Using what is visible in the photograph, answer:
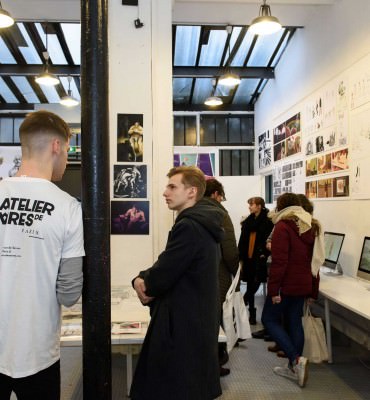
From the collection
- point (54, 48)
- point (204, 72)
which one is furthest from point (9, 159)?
point (204, 72)

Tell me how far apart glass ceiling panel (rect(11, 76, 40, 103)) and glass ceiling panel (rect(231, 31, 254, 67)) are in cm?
455

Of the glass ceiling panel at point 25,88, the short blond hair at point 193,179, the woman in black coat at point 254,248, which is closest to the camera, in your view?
the short blond hair at point 193,179

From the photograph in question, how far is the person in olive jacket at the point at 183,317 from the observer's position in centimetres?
157

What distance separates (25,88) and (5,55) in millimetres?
1623

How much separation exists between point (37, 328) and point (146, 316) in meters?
1.17

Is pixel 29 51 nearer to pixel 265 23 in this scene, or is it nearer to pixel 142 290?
pixel 265 23

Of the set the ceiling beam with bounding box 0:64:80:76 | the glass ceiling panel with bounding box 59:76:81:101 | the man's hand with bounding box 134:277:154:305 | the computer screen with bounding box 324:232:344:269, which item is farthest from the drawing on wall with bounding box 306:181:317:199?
the glass ceiling panel with bounding box 59:76:81:101

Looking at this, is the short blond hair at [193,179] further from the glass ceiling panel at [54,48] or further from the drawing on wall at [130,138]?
the glass ceiling panel at [54,48]

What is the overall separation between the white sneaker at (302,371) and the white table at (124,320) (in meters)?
1.37

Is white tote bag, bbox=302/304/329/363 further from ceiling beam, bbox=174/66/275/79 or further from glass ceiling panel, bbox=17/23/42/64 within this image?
glass ceiling panel, bbox=17/23/42/64

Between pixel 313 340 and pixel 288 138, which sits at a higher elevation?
pixel 288 138

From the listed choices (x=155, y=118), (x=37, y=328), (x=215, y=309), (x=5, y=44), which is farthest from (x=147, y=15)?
(x=5, y=44)

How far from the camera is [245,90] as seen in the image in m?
9.03

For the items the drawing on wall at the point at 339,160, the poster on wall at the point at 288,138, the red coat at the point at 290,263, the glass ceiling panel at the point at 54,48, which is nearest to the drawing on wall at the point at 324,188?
the drawing on wall at the point at 339,160
